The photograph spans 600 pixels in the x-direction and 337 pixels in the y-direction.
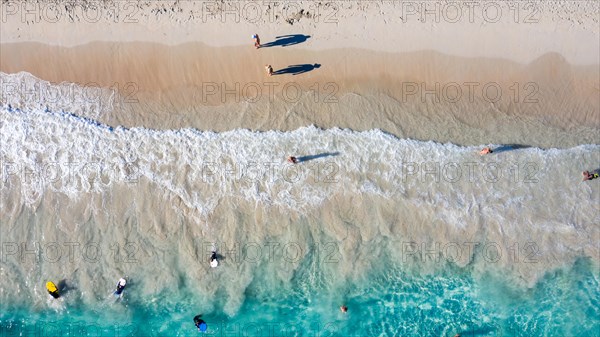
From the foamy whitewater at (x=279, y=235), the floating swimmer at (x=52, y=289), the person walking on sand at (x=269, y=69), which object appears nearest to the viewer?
the floating swimmer at (x=52, y=289)

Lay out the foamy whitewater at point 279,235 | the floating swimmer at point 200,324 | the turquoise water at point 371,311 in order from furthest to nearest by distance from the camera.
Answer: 1. the foamy whitewater at point 279,235
2. the turquoise water at point 371,311
3. the floating swimmer at point 200,324

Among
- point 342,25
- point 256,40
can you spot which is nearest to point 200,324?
point 256,40

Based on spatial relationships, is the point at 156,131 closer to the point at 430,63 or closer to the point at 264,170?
the point at 264,170

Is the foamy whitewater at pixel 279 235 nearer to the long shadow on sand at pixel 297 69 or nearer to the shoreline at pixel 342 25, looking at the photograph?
the long shadow on sand at pixel 297 69

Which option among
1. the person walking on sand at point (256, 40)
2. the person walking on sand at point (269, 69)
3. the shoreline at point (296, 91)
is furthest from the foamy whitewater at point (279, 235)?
the person walking on sand at point (256, 40)

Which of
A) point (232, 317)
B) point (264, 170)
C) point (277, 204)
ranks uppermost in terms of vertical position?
point (264, 170)

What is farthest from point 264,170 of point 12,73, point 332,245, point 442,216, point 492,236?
point 12,73

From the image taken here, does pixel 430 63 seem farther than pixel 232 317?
Yes

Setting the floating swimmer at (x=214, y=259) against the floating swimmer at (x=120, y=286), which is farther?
the floating swimmer at (x=214, y=259)
